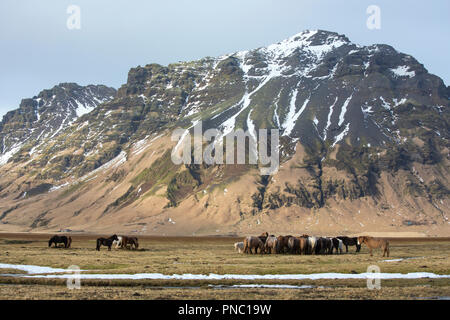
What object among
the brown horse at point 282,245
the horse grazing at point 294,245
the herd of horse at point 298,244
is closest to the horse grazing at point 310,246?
the herd of horse at point 298,244

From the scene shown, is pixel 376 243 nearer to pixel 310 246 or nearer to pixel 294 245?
pixel 310 246

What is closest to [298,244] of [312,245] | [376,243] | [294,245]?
[294,245]

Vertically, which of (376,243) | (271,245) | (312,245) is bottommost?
(271,245)

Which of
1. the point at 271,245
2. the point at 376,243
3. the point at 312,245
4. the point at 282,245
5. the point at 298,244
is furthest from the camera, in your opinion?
the point at 271,245

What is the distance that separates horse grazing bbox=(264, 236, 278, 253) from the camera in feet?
205

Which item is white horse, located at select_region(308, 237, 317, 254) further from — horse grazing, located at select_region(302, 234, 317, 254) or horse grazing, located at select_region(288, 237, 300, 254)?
horse grazing, located at select_region(288, 237, 300, 254)

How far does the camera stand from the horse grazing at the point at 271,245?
205 feet

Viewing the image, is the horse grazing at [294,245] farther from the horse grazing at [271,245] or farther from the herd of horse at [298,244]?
the horse grazing at [271,245]

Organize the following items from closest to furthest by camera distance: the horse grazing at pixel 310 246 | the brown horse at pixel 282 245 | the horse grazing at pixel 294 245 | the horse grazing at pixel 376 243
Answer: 1. the horse grazing at pixel 376 243
2. the horse grazing at pixel 310 246
3. the horse grazing at pixel 294 245
4. the brown horse at pixel 282 245

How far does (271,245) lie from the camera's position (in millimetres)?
62406

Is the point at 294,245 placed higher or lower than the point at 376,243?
lower

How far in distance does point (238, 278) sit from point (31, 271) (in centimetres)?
1803

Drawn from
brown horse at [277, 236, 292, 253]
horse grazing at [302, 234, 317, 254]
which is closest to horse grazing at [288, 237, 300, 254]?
brown horse at [277, 236, 292, 253]
